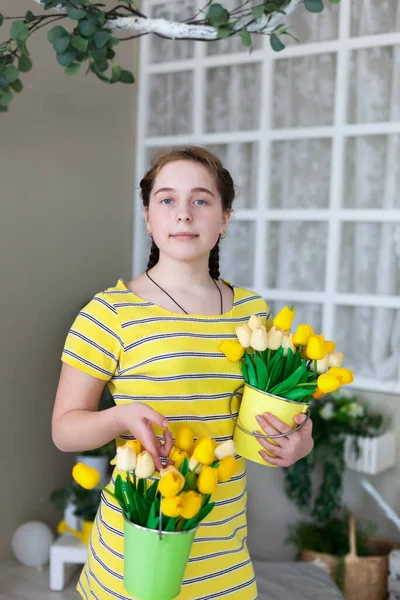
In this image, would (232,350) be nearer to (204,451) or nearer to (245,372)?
(245,372)

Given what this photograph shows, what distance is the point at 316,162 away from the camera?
8.43 feet

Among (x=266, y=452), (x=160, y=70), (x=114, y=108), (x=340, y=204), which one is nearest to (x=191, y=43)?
(x=160, y=70)

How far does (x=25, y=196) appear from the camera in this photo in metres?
2.33

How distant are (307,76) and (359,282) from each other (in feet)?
2.76

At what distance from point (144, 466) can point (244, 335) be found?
0.95 feet

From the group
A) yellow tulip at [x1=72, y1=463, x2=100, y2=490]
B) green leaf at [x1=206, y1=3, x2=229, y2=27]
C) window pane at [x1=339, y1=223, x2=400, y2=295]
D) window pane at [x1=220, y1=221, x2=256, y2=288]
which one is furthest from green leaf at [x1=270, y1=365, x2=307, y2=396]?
window pane at [x1=220, y1=221, x2=256, y2=288]

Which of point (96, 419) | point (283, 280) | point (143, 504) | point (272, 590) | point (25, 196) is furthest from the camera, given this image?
point (283, 280)

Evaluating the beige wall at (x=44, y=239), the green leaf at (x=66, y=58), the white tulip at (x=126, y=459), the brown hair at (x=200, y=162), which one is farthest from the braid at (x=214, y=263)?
the beige wall at (x=44, y=239)

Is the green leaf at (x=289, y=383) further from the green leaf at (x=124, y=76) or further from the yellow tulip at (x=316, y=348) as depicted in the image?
the green leaf at (x=124, y=76)

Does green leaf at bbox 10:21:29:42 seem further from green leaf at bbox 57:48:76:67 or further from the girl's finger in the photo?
the girl's finger

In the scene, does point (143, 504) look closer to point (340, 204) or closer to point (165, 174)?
point (165, 174)

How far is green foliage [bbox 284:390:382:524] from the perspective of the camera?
2375mm

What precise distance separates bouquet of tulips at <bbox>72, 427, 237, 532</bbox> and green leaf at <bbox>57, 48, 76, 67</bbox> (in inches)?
41.3

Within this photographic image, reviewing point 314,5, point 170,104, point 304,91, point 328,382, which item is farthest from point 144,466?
point 170,104
